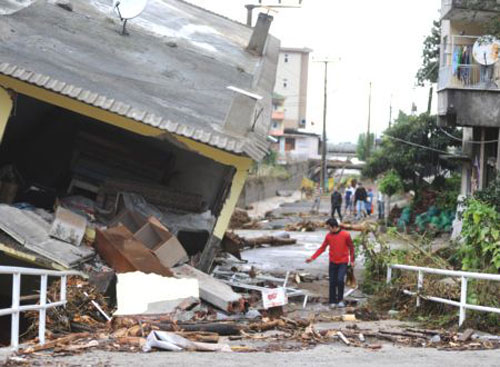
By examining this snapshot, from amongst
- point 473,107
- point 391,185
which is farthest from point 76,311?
point 391,185

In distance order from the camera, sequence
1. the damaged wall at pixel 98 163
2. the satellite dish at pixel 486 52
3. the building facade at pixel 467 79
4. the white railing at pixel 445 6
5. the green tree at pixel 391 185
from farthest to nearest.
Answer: the green tree at pixel 391 185 → the white railing at pixel 445 6 → the building facade at pixel 467 79 → the satellite dish at pixel 486 52 → the damaged wall at pixel 98 163

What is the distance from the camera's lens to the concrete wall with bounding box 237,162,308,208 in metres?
52.9

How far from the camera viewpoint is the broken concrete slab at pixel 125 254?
1309 cm

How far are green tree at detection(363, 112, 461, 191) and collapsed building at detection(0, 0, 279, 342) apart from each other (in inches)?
596

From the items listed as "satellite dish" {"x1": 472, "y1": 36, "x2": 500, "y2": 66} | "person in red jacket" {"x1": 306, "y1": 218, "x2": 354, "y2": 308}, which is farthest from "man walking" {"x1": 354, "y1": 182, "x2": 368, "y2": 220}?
"person in red jacket" {"x1": 306, "y1": 218, "x2": 354, "y2": 308}

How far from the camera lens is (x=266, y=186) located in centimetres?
6178

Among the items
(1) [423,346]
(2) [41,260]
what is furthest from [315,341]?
(2) [41,260]

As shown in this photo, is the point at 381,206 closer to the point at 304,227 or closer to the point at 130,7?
the point at 304,227

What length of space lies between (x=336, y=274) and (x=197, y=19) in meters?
15.8

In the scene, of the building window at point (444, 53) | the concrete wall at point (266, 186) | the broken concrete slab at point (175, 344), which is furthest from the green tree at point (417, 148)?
the broken concrete slab at point (175, 344)

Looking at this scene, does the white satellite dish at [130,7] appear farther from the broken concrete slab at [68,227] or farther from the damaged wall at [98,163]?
the broken concrete slab at [68,227]

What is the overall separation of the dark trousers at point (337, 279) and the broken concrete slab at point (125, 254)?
10.1ft

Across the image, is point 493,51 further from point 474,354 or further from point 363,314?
point 474,354

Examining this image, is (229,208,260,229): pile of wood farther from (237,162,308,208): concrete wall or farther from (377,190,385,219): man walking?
(237,162,308,208): concrete wall
